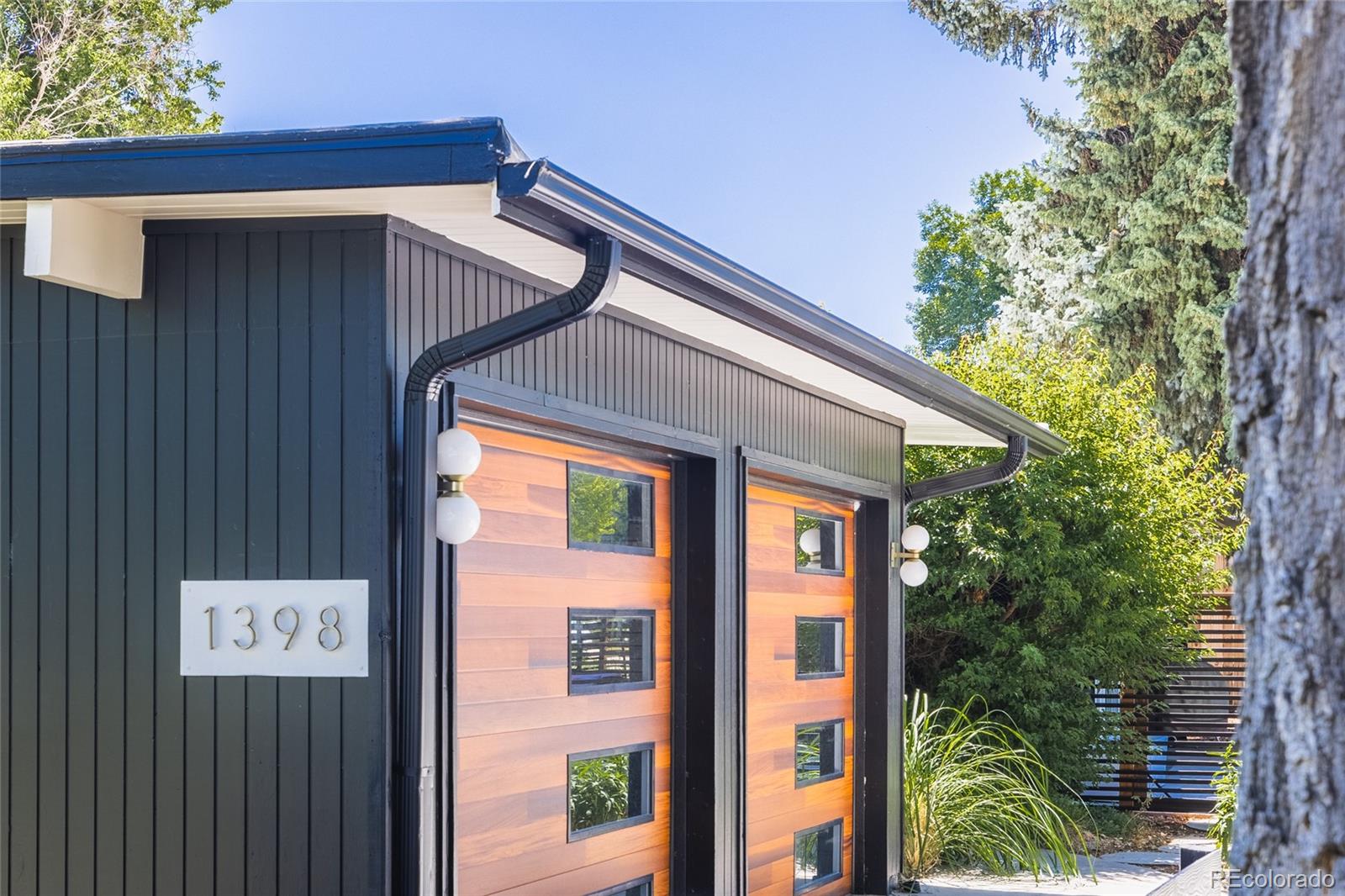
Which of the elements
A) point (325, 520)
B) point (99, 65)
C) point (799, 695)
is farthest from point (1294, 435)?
point (99, 65)

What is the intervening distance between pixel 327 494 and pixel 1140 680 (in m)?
7.84

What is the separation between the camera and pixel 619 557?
17.5 feet

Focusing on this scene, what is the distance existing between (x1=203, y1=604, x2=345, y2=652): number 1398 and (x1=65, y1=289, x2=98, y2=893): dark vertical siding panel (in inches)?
13.6

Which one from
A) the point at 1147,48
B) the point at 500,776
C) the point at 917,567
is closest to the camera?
the point at 500,776

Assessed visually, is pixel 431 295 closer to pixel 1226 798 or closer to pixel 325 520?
pixel 325 520

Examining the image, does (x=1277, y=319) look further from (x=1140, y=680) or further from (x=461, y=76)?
(x=461, y=76)

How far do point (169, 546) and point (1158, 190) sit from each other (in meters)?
13.4

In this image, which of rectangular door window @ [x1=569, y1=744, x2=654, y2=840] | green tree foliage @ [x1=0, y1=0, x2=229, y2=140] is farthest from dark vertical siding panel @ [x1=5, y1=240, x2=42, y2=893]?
green tree foliage @ [x1=0, y1=0, x2=229, y2=140]

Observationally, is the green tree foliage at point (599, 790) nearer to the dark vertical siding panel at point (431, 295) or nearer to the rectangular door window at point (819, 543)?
the dark vertical siding panel at point (431, 295)

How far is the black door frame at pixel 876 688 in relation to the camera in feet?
24.6

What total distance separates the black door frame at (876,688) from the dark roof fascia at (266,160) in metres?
4.14

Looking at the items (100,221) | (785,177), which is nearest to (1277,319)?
(100,221)

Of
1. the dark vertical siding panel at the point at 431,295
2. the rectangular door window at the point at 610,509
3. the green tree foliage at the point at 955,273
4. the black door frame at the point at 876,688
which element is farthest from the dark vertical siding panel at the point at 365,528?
the green tree foliage at the point at 955,273

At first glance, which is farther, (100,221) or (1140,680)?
(1140,680)
